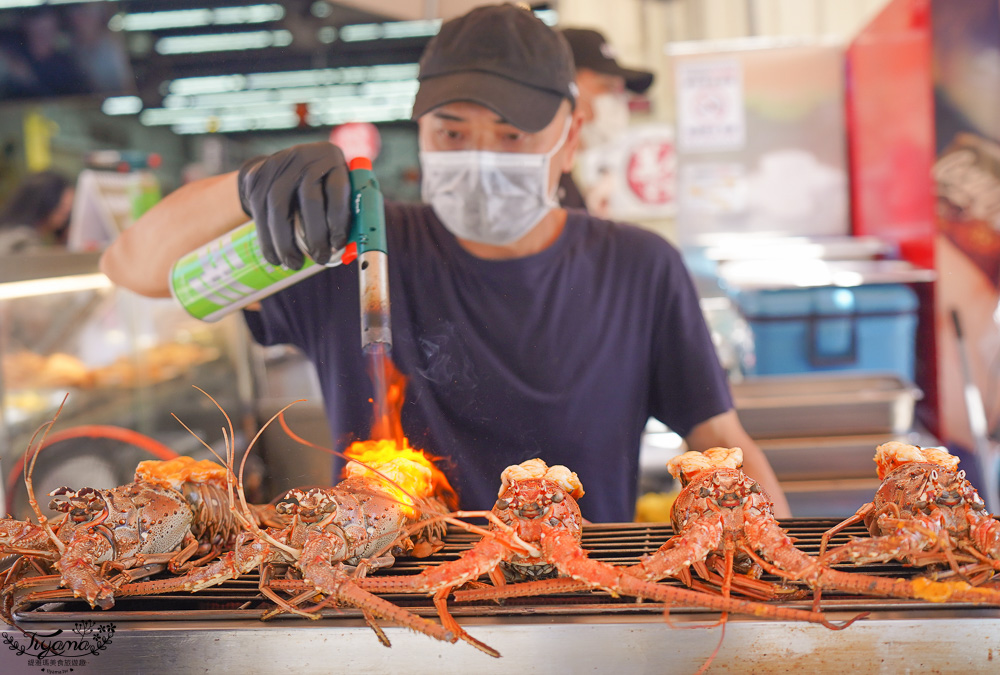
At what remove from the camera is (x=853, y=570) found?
965 mm

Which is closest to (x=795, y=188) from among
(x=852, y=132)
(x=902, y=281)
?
(x=852, y=132)

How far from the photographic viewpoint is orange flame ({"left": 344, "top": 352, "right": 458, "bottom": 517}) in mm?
1189

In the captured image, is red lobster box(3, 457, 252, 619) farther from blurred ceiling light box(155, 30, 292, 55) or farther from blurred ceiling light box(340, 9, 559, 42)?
blurred ceiling light box(340, 9, 559, 42)

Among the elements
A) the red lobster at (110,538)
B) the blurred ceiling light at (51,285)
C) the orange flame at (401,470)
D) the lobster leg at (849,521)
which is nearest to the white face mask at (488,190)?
the orange flame at (401,470)

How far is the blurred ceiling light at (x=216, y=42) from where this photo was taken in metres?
3.75

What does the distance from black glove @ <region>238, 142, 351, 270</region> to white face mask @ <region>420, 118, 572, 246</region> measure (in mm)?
404

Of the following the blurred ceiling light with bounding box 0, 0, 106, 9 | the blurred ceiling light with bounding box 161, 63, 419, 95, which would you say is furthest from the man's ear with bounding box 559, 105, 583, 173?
the blurred ceiling light with bounding box 0, 0, 106, 9

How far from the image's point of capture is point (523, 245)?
1743 mm

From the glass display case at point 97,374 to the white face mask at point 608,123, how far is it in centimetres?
331

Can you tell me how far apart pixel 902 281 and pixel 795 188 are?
4.43ft

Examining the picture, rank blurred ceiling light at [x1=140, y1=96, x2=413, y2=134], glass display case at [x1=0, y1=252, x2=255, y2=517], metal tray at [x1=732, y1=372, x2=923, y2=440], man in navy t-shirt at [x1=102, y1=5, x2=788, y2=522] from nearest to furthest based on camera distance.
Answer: man in navy t-shirt at [x1=102, y1=5, x2=788, y2=522] → metal tray at [x1=732, y1=372, x2=923, y2=440] → glass display case at [x1=0, y1=252, x2=255, y2=517] → blurred ceiling light at [x1=140, y1=96, x2=413, y2=134]

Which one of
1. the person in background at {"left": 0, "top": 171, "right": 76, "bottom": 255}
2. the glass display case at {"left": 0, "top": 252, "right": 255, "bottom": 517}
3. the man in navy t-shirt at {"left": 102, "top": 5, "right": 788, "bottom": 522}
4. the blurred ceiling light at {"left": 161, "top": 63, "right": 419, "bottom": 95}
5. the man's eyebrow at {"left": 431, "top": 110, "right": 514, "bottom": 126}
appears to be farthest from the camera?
the blurred ceiling light at {"left": 161, "top": 63, "right": 419, "bottom": 95}

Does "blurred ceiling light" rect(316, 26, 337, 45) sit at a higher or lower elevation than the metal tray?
higher

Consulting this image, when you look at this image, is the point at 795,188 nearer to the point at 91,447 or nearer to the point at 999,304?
the point at 999,304
